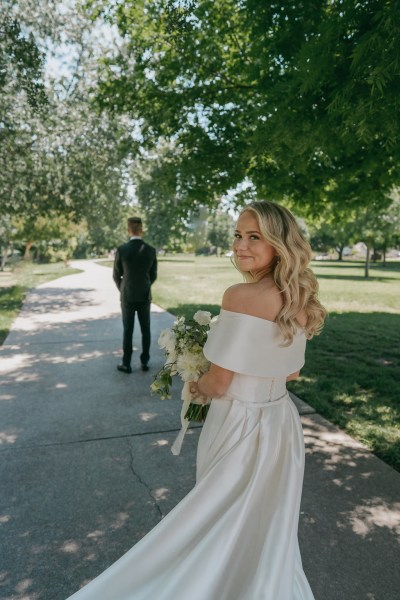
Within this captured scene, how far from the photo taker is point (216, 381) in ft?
6.95

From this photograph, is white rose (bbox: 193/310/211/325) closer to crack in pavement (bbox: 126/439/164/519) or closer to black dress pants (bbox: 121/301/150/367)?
crack in pavement (bbox: 126/439/164/519)

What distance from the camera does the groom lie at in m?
6.45

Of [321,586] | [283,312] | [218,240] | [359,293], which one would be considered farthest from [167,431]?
[218,240]

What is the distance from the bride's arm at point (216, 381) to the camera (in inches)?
82.4

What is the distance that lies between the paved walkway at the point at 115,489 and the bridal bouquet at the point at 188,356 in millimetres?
1043

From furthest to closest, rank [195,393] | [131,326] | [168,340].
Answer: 1. [131,326]
2. [168,340]
3. [195,393]

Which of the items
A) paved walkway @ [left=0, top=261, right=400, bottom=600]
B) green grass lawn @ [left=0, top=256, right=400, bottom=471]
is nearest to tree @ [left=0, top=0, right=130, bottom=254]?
green grass lawn @ [left=0, top=256, right=400, bottom=471]

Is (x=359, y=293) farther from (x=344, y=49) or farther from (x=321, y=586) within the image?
(x=321, y=586)

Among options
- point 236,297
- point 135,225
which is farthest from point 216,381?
point 135,225

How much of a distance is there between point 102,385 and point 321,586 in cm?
419

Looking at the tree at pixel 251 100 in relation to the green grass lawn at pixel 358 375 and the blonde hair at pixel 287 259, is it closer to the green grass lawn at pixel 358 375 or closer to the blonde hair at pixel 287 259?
the blonde hair at pixel 287 259

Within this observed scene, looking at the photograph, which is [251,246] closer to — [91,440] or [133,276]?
[91,440]

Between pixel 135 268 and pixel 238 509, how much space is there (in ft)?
15.7

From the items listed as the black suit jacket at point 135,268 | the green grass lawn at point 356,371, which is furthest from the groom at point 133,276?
the green grass lawn at point 356,371
